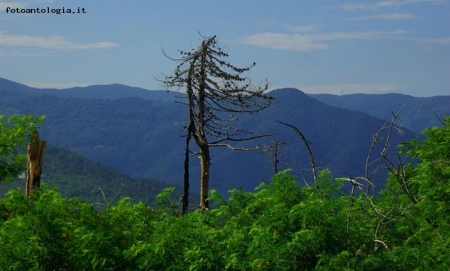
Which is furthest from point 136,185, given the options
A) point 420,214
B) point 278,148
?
point 420,214

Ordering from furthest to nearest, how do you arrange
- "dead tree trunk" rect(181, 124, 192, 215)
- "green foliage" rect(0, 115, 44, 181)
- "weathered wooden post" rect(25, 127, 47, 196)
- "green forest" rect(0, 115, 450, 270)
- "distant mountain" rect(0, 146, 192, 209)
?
"distant mountain" rect(0, 146, 192, 209)
"dead tree trunk" rect(181, 124, 192, 215)
"weathered wooden post" rect(25, 127, 47, 196)
"green foliage" rect(0, 115, 44, 181)
"green forest" rect(0, 115, 450, 270)

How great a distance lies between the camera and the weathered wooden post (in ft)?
47.1

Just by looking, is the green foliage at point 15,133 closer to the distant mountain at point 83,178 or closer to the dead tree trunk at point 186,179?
the dead tree trunk at point 186,179

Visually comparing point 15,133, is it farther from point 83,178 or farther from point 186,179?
point 83,178

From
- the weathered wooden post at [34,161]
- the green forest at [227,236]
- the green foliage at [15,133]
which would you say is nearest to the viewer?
the green forest at [227,236]

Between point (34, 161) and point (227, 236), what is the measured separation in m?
7.30

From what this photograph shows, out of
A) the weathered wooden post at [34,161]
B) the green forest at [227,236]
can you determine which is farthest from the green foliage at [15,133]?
the green forest at [227,236]

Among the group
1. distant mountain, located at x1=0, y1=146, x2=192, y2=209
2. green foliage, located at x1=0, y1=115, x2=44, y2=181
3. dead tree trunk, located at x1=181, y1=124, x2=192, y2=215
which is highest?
green foliage, located at x1=0, y1=115, x2=44, y2=181

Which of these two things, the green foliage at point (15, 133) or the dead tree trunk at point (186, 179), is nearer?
the green foliage at point (15, 133)

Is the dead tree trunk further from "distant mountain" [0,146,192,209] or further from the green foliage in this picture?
"distant mountain" [0,146,192,209]

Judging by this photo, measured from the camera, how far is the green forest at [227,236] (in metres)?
8.11

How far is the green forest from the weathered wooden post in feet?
15.9

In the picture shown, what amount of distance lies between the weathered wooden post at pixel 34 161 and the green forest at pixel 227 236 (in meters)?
4.85

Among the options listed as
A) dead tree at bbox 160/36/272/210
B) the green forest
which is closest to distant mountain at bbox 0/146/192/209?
dead tree at bbox 160/36/272/210
